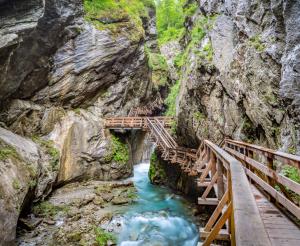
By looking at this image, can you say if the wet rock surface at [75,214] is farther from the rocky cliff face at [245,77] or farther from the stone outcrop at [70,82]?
the rocky cliff face at [245,77]

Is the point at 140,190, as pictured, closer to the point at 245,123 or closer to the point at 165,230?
the point at 165,230

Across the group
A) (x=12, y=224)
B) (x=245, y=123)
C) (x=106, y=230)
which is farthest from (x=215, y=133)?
(x=12, y=224)

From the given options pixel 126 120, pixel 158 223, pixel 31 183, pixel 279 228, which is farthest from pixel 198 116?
pixel 279 228

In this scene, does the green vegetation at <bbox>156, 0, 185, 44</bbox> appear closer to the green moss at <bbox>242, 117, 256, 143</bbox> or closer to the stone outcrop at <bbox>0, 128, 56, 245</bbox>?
the stone outcrop at <bbox>0, 128, 56, 245</bbox>

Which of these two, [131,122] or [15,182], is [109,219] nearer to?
[15,182]

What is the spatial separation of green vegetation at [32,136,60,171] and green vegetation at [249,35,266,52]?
13496 mm

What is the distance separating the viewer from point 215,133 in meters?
13.3

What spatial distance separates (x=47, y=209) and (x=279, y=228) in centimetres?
1295

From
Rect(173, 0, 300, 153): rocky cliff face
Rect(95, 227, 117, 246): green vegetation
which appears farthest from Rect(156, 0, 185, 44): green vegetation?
Rect(95, 227, 117, 246): green vegetation

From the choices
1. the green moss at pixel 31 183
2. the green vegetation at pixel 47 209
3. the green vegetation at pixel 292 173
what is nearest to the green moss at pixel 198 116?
the green vegetation at pixel 292 173

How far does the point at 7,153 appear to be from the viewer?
11203mm

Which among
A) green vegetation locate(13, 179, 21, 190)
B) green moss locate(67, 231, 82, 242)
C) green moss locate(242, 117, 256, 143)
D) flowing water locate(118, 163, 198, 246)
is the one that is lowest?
flowing water locate(118, 163, 198, 246)

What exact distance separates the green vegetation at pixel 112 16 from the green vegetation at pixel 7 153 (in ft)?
43.0

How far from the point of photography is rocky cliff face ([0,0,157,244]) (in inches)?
556
